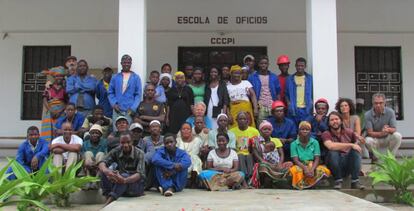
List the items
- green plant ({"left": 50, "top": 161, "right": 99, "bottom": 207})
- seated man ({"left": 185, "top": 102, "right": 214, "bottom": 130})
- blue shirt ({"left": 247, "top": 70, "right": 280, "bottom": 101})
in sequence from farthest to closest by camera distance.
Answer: blue shirt ({"left": 247, "top": 70, "right": 280, "bottom": 101}) → seated man ({"left": 185, "top": 102, "right": 214, "bottom": 130}) → green plant ({"left": 50, "top": 161, "right": 99, "bottom": 207})

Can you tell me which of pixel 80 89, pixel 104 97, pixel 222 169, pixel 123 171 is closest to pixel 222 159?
pixel 222 169

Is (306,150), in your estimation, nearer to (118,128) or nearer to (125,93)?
(118,128)

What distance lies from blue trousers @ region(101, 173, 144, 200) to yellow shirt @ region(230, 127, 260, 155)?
163 centimetres

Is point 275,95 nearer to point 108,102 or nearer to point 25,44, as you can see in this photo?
point 108,102

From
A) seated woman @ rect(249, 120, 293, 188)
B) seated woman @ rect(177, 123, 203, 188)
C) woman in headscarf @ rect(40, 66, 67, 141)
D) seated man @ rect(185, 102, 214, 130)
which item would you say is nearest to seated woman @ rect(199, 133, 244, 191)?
seated woman @ rect(177, 123, 203, 188)

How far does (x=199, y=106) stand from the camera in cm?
711

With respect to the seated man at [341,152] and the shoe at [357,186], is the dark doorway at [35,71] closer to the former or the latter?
the seated man at [341,152]

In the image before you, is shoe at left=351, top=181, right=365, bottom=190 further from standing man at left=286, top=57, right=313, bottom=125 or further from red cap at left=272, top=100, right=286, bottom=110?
red cap at left=272, top=100, right=286, bottom=110

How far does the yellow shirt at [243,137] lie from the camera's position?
6930 mm

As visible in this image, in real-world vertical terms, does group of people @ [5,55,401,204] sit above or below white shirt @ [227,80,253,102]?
below

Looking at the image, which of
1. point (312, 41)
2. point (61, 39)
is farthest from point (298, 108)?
point (61, 39)

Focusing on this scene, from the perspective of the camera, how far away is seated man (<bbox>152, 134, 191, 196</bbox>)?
6.24 metres

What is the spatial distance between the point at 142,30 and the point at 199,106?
62.9 inches

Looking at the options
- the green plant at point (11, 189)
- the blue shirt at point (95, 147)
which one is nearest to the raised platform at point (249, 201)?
the green plant at point (11, 189)
